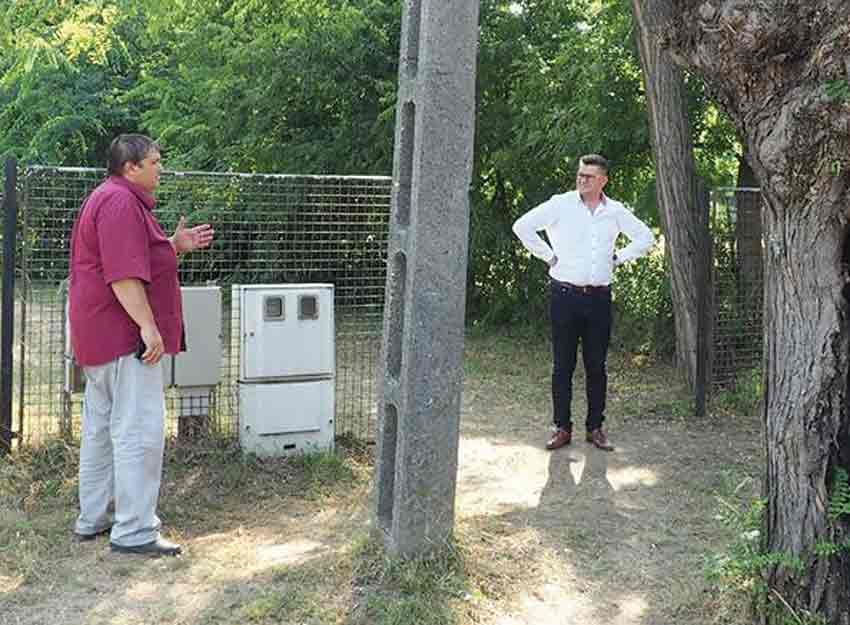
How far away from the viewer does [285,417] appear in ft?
22.9

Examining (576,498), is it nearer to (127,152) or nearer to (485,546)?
(485,546)

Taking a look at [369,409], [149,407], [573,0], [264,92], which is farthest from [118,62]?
[149,407]

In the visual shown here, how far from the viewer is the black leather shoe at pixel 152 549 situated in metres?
5.32

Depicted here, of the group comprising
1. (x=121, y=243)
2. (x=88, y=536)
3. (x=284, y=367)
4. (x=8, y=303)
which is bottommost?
(x=88, y=536)

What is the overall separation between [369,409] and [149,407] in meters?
3.00

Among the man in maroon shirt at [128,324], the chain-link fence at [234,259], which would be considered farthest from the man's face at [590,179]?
the man in maroon shirt at [128,324]

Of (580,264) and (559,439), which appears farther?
(559,439)

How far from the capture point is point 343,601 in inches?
184

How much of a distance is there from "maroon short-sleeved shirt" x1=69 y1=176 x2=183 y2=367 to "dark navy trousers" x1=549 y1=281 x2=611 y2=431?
9.58 feet

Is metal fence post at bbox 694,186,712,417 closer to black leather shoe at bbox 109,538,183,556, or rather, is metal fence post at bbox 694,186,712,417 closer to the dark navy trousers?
the dark navy trousers

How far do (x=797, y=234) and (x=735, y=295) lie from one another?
5.57 metres

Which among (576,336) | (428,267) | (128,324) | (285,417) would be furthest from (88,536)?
(576,336)

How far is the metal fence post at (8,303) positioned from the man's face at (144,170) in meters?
1.73

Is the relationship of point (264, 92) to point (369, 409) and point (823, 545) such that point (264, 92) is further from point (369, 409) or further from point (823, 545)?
point (823, 545)
